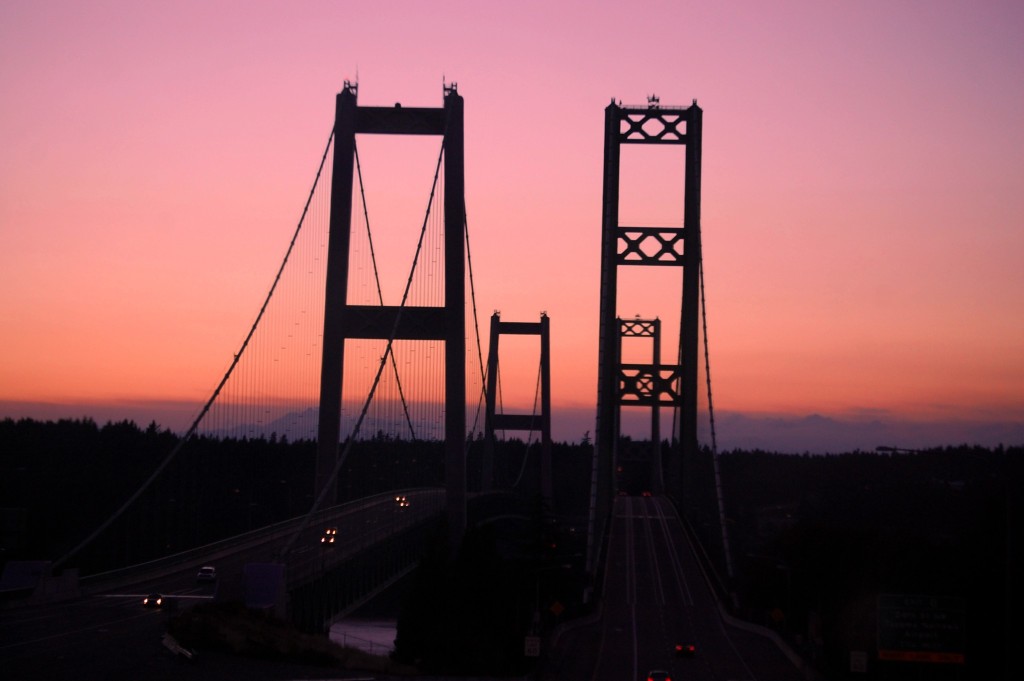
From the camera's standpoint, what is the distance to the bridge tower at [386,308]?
97.3 feet

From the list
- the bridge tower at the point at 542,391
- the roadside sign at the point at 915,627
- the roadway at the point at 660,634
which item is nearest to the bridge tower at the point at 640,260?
the roadway at the point at 660,634

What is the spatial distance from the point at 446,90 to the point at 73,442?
4283 cm

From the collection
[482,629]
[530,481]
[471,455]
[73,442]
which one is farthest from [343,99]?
[530,481]

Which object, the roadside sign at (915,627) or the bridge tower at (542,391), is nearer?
the roadside sign at (915,627)

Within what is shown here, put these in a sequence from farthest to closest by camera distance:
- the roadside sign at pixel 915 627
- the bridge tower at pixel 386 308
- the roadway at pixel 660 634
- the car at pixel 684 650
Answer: the bridge tower at pixel 386 308 < the car at pixel 684 650 < the roadway at pixel 660 634 < the roadside sign at pixel 915 627

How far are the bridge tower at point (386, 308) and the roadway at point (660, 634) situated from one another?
19.2 ft

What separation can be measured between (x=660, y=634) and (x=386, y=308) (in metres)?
9.62

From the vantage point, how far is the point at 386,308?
103 ft

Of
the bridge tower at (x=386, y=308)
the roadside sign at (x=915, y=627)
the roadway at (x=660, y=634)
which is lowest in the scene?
the roadway at (x=660, y=634)

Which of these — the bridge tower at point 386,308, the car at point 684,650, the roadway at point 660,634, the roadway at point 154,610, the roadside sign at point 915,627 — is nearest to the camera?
the roadside sign at point 915,627

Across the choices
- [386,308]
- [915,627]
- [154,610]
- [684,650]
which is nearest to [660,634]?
[684,650]

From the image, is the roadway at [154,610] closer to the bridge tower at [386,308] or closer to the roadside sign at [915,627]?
the bridge tower at [386,308]

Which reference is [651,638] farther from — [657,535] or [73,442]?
[73,442]

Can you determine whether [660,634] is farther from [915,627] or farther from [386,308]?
[915,627]
